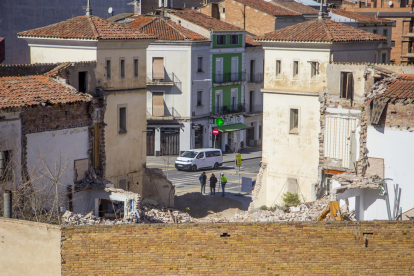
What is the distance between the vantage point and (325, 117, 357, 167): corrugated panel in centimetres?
3553

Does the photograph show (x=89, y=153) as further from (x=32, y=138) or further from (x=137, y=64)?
(x=137, y=64)

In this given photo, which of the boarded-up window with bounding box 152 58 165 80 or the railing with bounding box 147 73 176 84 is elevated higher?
the boarded-up window with bounding box 152 58 165 80

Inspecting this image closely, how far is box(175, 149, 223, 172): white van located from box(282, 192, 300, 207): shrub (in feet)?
52.0

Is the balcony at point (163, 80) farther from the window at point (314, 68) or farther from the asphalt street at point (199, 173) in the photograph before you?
the window at point (314, 68)

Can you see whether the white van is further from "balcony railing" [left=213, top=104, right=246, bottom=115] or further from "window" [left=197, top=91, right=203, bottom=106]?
"balcony railing" [left=213, top=104, right=246, bottom=115]

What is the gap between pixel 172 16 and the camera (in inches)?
2406

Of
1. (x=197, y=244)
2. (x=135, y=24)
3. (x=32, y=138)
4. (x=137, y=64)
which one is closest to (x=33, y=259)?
(x=197, y=244)

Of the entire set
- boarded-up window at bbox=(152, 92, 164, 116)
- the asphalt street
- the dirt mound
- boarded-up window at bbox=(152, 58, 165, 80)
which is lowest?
the asphalt street

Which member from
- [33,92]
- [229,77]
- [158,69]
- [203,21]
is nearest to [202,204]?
[33,92]

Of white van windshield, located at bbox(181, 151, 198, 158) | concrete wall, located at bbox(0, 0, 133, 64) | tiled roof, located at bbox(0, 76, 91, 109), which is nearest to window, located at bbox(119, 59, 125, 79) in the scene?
tiled roof, located at bbox(0, 76, 91, 109)

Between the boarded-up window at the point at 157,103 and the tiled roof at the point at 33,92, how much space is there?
25933 millimetres

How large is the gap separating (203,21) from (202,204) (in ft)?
82.2

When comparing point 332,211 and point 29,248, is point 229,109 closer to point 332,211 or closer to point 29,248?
point 332,211

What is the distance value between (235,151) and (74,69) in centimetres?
2734
